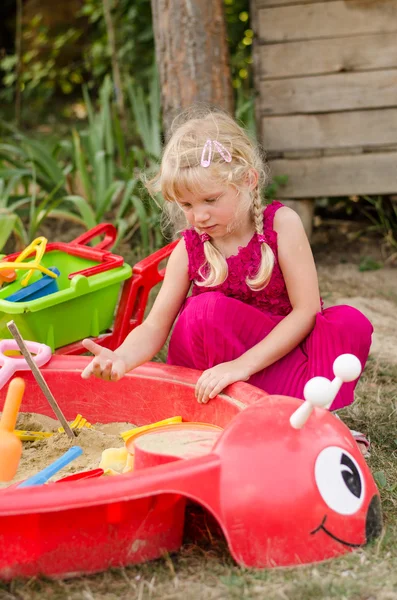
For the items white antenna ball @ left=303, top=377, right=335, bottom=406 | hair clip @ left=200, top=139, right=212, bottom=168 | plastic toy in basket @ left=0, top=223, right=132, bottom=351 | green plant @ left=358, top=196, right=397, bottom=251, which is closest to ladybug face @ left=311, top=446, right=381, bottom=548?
white antenna ball @ left=303, top=377, right=335, bottom=406

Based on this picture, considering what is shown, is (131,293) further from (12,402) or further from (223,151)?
(12,402)

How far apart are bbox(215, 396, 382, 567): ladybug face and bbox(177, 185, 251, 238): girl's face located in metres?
0.49

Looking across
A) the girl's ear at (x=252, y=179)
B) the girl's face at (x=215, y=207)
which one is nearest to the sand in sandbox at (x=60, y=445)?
the girl's face at (x=215, y=207)

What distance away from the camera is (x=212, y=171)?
1620 millimetres

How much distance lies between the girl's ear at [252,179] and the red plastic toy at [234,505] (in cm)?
56

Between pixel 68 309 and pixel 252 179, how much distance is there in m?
0.58

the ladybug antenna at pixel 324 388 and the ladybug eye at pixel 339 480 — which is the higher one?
the ladybug antenna at pixel 324 388

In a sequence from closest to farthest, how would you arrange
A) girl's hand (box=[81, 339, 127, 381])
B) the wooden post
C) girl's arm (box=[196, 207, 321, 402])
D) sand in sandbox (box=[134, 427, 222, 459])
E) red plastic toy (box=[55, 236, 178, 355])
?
sand in sandbox (box=[134, 427, 222, 459]) < girl's hand (box=[81, 339, 127, 381]) < girl's arm (box=[196, 207, 321, 402]) < red plastic toy (box=[55, 236, 178, 355]) < the wooden post

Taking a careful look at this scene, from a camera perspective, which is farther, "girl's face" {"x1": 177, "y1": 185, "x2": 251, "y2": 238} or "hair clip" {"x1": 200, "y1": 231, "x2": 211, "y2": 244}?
"hair clip" {"x1": 200, "y1": 231, "x2": 211, "y2": 244}

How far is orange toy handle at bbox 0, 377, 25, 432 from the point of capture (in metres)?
1.41

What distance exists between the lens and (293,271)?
5.73ft

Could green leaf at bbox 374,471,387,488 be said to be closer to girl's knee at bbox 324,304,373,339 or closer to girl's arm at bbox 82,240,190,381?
girl's knee at bbox 324,304,373,339

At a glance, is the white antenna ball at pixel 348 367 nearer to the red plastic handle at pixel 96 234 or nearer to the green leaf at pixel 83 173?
the red plastic handle at pixel 96 234

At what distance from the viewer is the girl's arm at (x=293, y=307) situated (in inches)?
65.7
